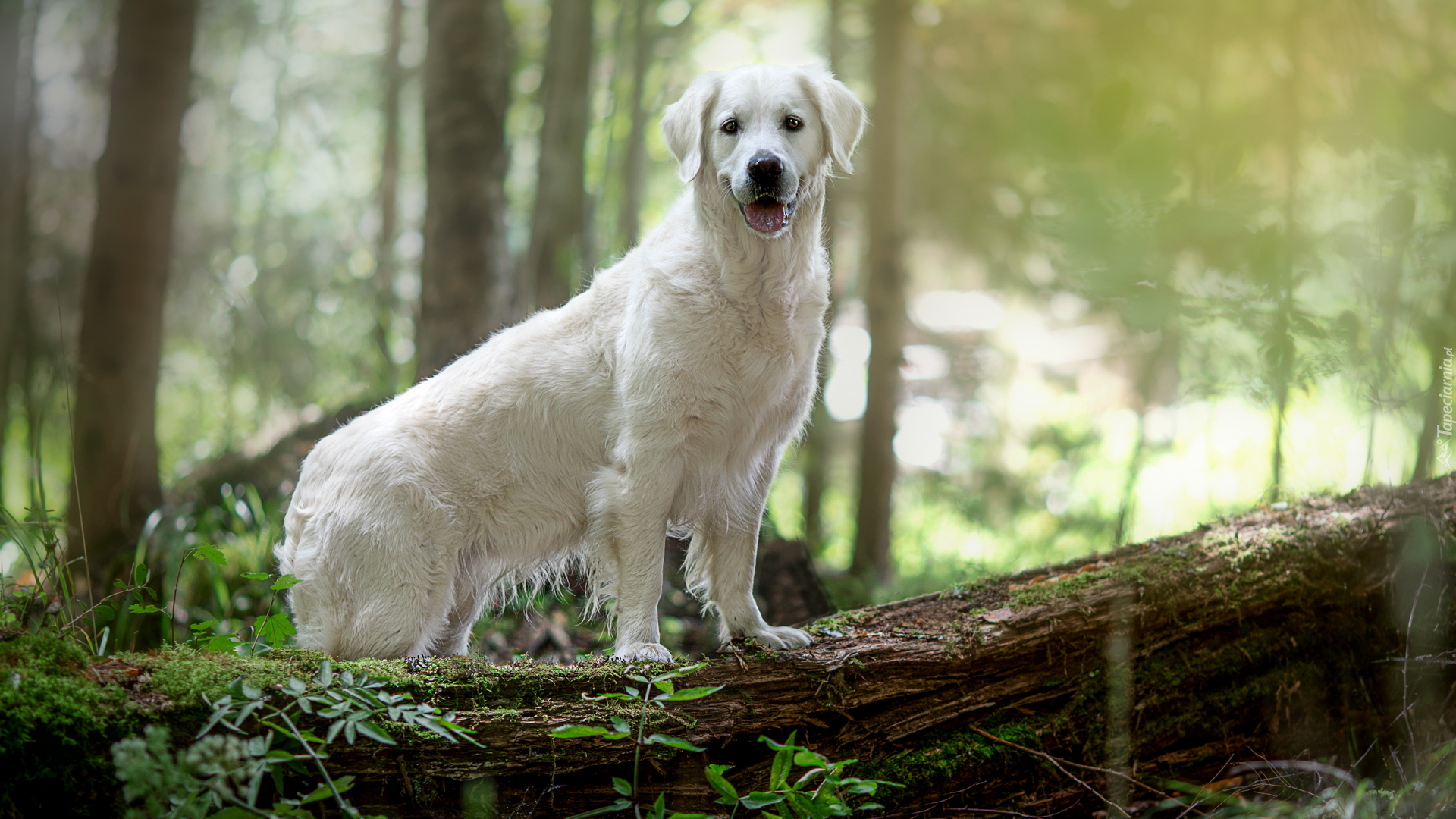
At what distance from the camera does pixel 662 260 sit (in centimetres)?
323

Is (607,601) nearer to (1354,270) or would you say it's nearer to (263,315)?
(1354,270)

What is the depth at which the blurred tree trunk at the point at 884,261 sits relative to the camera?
7.44m

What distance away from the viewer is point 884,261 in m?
7.53

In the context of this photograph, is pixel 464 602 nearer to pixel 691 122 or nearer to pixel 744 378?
pixel 744 378

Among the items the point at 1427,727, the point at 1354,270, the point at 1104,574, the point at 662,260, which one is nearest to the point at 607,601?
the point at 662,260

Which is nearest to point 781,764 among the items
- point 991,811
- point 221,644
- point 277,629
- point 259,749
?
point 991,811

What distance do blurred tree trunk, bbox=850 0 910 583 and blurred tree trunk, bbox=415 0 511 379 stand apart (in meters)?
3.25

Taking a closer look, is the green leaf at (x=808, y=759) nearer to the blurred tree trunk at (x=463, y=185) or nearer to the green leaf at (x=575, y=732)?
the green leaf at (x=575, y=732)

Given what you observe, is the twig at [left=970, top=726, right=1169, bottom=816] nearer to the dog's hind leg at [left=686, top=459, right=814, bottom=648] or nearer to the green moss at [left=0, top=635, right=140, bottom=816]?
the dog's hind leg at [left=686, top=459, right=814, bottom=648]

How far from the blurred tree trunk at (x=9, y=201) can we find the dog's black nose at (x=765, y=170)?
9.55 metres

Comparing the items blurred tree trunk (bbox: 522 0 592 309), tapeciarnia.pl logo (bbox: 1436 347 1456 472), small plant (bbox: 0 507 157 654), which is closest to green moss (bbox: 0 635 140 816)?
small plant (bbox: 0 507 157 654)

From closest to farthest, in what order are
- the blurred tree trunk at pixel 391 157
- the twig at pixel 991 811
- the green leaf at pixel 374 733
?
1. the green leaf at pixel 374 733
2. the twig at pixel 991 811
3. the blurred tree trunk at pixel 391 157

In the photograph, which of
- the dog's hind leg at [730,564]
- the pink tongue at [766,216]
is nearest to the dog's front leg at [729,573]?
the dog's hind leg at [730,564]

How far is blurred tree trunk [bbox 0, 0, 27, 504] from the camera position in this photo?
8.94m
